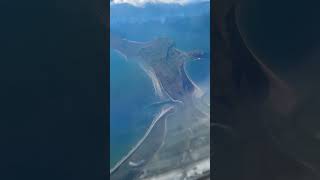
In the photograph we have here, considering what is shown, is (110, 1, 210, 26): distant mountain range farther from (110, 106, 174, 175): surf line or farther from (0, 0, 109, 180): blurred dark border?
(110, 106, 174, 175): surf line

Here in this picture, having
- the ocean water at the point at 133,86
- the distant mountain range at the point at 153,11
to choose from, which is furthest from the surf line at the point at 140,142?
the distant mountain range at the point at 153,11

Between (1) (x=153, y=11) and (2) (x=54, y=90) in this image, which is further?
(1) (x=153, y=11)

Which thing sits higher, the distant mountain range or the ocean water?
the distant mountain range

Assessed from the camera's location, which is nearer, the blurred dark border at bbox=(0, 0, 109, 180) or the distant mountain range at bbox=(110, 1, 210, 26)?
the blurred dark border at bbox=(0, 0, 109, 180)

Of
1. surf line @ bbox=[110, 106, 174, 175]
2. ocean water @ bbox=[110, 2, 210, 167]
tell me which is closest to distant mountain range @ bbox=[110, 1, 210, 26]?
ocean water @ bbox=[110, 2, 210, 167]

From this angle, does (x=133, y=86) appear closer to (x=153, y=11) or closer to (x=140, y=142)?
(x=140, y=142)

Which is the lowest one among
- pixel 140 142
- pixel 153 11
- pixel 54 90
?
pixel 140 142

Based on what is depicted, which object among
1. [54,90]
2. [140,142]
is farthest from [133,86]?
[54,90]
